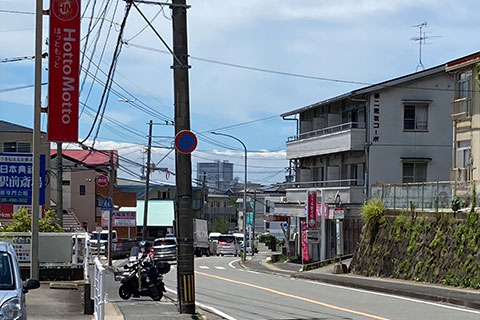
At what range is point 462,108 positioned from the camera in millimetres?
35312

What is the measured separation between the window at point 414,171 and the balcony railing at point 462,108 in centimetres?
1084

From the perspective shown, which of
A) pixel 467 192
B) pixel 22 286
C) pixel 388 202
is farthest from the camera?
pixel 388 202

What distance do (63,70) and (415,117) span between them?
95.3 feet

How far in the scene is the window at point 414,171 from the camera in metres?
46.6

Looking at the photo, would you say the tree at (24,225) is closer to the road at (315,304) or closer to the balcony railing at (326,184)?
the road at (315,304)

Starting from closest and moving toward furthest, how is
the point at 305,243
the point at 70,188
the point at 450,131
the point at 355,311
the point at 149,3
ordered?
the point at 149,3, the point at 355,311, the point at 450,131, the point at 305,243, the point at 70,188

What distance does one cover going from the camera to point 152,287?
1919cm

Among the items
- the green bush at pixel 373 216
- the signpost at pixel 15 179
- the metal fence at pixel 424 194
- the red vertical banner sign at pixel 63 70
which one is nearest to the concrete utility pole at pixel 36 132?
the red vertical banner sign at pixel 63 70

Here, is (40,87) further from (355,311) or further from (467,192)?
(467,192)

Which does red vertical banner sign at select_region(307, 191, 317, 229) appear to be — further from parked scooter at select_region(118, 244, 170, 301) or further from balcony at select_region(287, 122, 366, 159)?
parked scooter at select_region(118, 244, 170, 301)

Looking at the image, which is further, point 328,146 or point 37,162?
point 328,146

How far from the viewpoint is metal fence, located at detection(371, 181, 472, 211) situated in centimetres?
2934

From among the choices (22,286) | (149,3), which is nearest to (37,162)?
(149,3)

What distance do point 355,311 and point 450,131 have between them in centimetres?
2957
